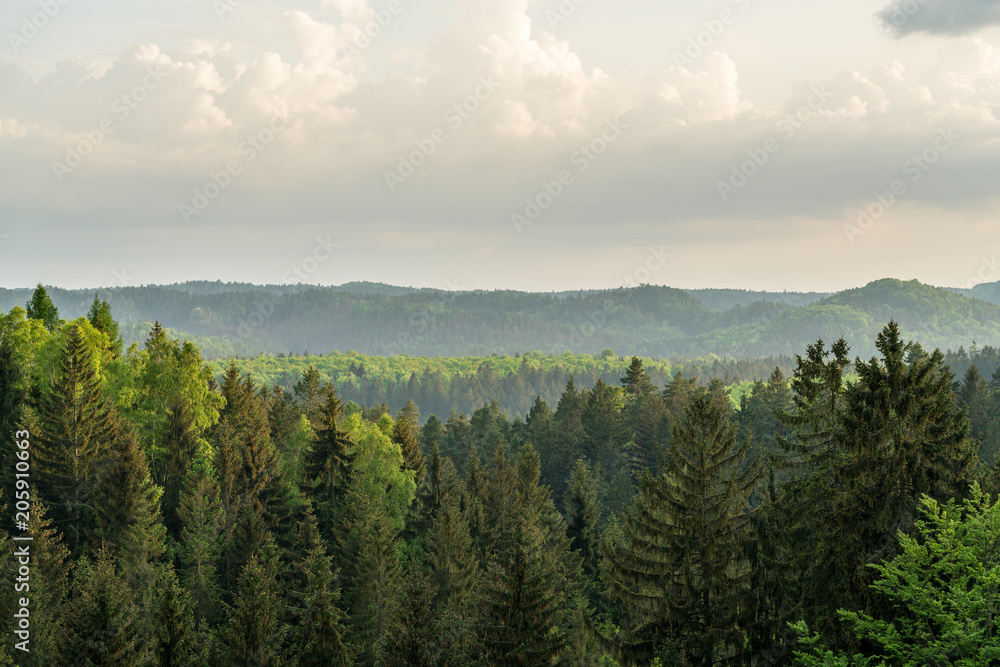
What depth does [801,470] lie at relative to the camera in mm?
28938

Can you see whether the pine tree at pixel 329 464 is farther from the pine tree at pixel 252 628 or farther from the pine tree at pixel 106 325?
the pine tree at pixel 252 628

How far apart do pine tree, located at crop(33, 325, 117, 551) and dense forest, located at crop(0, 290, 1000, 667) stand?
169 millimetres

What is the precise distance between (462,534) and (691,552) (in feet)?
79.7

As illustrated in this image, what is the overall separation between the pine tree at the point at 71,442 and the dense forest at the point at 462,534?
0.17m

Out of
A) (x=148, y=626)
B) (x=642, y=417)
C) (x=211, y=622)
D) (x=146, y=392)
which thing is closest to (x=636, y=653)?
(x=148, y=626)

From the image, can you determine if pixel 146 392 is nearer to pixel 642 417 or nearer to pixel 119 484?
pixel 119 484

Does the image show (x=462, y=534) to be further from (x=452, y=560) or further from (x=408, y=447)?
(x=408, y=447)

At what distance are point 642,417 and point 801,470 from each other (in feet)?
199

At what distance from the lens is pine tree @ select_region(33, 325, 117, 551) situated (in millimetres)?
47438

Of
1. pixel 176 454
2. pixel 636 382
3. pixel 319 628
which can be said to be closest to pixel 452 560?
pixel 319 628

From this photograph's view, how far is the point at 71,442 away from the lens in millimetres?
48062

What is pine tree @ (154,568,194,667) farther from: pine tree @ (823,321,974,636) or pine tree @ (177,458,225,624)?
pine tree @ (823,321,974,636)

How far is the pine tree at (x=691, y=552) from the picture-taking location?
28156mm

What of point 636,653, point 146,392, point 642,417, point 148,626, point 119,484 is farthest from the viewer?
point 642,417
